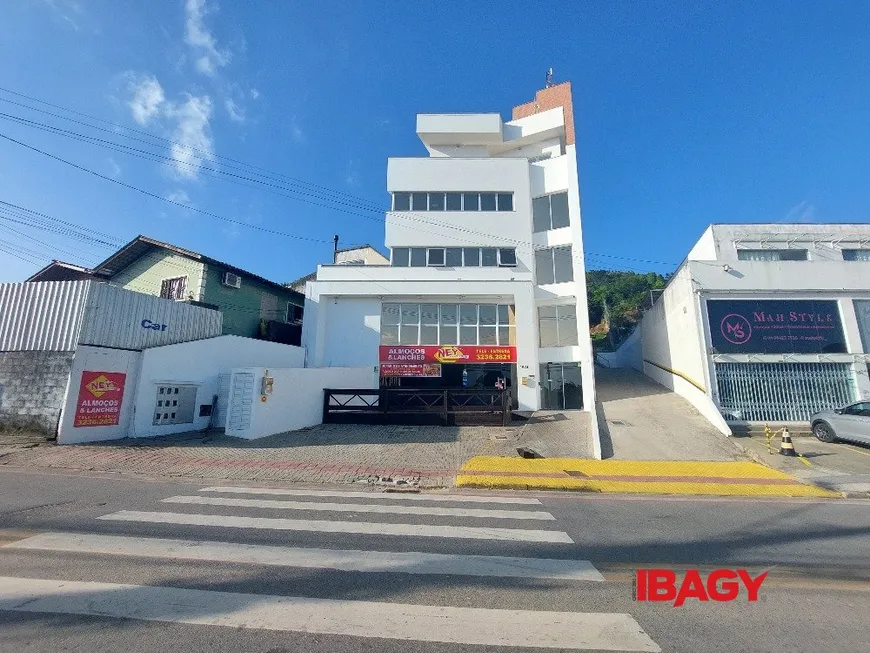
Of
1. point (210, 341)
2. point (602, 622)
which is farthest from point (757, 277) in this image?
point (210, 341)

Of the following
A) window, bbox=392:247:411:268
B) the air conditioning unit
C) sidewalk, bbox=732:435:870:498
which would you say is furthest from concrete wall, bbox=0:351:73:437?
sidewalk, bbox=732:435:870:498

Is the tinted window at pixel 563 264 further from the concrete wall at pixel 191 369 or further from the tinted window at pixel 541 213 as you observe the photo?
the concrete wall at pixel 191 369

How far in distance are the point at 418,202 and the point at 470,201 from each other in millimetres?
3224

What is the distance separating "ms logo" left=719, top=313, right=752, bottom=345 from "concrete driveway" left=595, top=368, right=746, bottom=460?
11.1ft

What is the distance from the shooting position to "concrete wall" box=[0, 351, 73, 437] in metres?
11.5

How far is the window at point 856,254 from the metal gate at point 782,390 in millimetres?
7508

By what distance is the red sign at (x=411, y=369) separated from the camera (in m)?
20.4

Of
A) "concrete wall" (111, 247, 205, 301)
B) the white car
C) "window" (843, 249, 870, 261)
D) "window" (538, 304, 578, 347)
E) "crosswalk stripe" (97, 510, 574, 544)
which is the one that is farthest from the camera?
"window" (538, 304, 578, 347)

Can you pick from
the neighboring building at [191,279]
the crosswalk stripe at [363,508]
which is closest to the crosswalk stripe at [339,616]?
the crosswalk stripe at [363,508]

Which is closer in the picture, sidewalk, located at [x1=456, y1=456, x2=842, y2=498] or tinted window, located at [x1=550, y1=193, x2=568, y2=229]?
sidewalk, located at [x1=456, y1=456, x2=842, y2=498]

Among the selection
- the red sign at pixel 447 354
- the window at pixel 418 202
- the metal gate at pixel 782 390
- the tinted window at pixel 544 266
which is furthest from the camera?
the window at pixel 418 202

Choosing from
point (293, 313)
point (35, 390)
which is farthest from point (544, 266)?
point (35, 390)

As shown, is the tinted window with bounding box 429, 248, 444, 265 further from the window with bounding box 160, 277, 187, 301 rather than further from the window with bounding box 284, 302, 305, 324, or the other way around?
the window with bounding box 160, 277, 187, 301

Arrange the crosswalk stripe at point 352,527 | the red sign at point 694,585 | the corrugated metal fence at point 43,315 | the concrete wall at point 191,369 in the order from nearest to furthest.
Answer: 1. the red sign at point 694,585
2. the crosswalk stripe at point 352,527
3. the corrugated metal fence at point 43,315
4. the concrete wall at point 191,369
